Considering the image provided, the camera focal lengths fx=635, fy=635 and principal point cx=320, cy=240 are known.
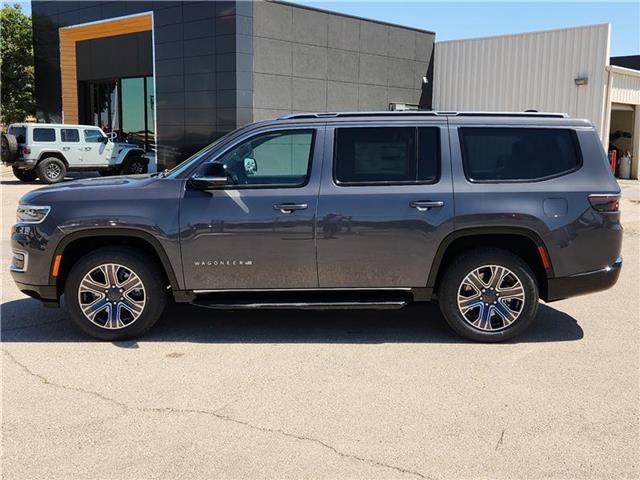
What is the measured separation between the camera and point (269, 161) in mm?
5496

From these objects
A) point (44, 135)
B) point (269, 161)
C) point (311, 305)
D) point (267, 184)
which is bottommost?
point (311, 305)

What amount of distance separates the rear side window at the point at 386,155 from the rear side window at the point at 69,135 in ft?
58.0

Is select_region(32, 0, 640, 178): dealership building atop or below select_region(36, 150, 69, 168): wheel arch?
atop

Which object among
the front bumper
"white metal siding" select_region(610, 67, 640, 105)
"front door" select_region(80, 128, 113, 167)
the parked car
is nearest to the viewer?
the front bumper

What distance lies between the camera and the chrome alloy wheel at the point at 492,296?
5.20 metres

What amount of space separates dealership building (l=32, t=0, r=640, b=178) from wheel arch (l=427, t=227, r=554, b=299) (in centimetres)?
1496

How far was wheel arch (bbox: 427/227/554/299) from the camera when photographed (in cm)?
512

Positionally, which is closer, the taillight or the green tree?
the taillight

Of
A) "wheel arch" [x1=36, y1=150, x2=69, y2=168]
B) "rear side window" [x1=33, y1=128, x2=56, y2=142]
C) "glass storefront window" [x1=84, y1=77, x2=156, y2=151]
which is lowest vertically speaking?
"wheel arch" [x1=36, y1=150, x2=69, y2=168]

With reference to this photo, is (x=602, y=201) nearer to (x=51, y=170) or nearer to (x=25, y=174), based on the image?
(x=51, y=170)

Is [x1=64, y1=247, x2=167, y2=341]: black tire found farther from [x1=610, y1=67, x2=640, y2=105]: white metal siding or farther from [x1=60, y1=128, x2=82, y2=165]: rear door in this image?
[x1=610, y1=67, x2=640, y2=105]: white metal siding

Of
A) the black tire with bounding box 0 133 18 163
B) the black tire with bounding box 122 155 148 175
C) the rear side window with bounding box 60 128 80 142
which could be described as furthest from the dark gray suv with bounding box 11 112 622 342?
the black tire with bounding box 122 155 148 175

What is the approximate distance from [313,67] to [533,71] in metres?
7.24

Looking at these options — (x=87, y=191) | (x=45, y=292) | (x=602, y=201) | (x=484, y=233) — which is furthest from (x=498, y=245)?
(x=45, y=292)
